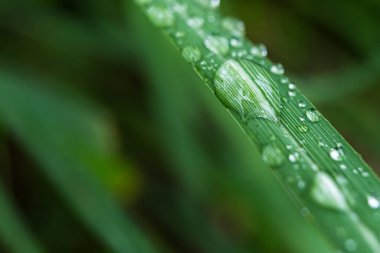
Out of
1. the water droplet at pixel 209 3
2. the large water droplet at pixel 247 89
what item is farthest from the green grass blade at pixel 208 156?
the large water droplet at pixel 247 89

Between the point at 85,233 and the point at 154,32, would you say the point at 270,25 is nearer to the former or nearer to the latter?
the point at 154,32

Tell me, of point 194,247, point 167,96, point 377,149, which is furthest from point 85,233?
point 377,149

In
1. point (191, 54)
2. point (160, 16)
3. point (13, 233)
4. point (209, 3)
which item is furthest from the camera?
point (13, 233)

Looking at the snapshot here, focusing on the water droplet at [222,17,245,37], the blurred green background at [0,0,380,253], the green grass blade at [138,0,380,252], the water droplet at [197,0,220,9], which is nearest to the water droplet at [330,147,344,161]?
the green grass blade at [138,0,380,252]

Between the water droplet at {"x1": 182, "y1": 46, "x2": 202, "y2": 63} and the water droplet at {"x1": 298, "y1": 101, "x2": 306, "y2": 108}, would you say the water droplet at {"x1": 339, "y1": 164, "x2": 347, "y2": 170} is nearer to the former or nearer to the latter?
the water droplet at {"x1": 298, "y1": 101, "x2": 306, "y2": 108}

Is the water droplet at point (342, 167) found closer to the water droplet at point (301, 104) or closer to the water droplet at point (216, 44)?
the water droplet at point (301, 104)

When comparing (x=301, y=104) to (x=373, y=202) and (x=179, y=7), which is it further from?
(x=179, y=7)

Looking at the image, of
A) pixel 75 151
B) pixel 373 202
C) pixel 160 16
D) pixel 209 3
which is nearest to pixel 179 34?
pixel 160 16
